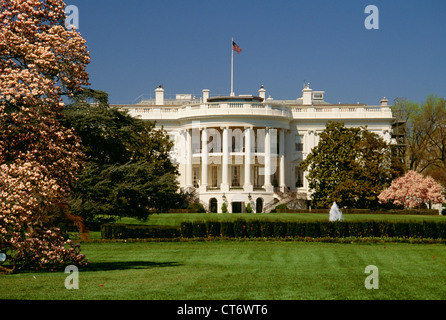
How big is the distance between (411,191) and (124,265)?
49.1 meters

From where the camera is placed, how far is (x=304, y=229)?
114 feet

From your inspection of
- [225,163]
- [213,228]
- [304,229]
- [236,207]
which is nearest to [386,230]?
[304,229]

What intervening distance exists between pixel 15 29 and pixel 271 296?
14351mm

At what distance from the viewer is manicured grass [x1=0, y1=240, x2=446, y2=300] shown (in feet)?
45.3

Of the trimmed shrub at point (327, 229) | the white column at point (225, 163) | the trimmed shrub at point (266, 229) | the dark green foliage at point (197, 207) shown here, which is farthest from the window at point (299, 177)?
the trimmed shrub at point (266, 229)

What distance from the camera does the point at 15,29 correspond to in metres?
23.1

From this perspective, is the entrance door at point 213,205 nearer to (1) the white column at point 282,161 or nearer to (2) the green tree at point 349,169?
(1) the white column at point 282,161

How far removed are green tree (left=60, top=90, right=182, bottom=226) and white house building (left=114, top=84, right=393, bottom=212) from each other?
1395 inches

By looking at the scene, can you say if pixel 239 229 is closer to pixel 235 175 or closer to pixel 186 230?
pixel 186 230

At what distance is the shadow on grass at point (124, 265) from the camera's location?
67.2 feet

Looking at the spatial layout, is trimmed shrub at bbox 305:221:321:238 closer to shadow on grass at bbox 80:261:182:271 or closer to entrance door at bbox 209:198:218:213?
shadow on grass at bbox 80:261:182:271

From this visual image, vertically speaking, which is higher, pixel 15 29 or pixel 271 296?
pixel 15 29
